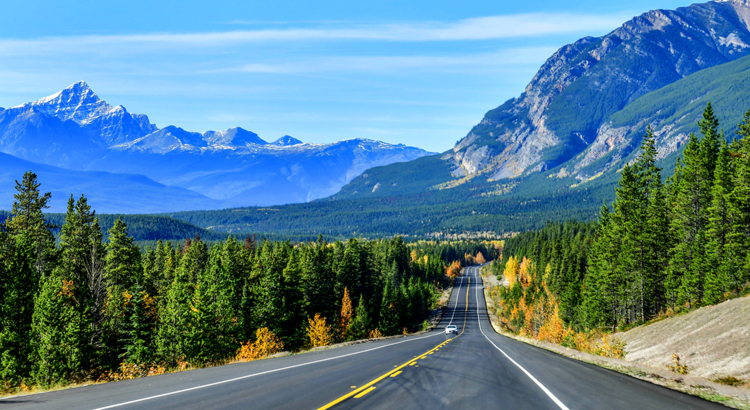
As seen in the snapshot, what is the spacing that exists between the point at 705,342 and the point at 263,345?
37807mm

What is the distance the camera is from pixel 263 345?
1845 inches

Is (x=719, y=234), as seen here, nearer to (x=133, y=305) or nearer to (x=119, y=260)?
(x=133, y=305)

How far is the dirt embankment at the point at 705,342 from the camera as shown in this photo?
66.4 feet

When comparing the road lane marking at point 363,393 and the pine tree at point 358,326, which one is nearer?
the road lane marking at point 363,393

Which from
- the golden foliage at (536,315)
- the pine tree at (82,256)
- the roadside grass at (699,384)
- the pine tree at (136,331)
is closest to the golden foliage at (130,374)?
the pine tree at (136,331)

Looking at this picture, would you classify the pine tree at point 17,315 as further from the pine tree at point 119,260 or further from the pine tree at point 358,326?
the pine tree at point 358,326

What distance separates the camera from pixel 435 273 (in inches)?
6368

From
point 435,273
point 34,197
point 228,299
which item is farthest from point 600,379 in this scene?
point 435,273

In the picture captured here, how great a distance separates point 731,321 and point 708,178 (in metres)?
25.3

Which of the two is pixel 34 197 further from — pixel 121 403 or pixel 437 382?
pixel 437 382

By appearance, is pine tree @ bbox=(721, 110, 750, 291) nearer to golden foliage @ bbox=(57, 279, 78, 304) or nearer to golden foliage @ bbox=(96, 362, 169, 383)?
golden foliage @ bbox=(96, 362, 169, 383)

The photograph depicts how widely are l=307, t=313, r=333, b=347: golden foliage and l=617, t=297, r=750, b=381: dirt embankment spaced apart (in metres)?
37.8

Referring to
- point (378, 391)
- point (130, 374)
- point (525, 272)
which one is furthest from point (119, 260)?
point (525, 272)

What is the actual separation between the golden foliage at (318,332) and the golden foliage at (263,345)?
749cm
